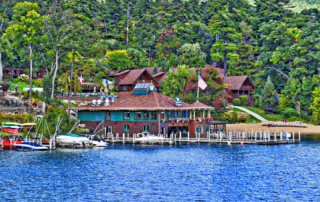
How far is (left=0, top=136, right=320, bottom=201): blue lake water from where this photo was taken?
126 feet

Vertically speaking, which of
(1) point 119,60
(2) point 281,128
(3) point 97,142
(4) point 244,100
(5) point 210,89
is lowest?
(3) point 97,142

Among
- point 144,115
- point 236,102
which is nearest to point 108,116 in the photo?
point 144,115

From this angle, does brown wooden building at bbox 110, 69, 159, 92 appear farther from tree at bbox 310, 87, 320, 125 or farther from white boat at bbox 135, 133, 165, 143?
tree at bbox 310, 87, 320, 125

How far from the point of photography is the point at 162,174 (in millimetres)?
→ 47438

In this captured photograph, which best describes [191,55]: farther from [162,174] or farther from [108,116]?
[162,174]

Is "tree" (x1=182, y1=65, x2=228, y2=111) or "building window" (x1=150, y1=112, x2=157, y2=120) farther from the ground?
"tree" (x1=182, y1=65, x2=228, y2=111)

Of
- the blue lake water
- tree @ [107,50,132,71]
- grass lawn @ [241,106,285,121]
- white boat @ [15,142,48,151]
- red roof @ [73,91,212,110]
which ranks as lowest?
the blue lake water

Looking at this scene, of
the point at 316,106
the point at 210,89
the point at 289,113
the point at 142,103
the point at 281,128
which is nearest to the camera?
the point at 142,103

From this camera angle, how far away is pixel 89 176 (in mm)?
46406

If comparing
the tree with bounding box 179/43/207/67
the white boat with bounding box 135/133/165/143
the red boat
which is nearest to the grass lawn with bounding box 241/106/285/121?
the tree with bounding box 179/43/207/67

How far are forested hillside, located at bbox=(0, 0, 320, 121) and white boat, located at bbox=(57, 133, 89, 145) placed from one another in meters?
17.6

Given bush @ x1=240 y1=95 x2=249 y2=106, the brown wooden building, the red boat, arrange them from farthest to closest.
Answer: bush @ x1=240 y1=95 x2=249 y2=106 → the brown wooden building → the red boat

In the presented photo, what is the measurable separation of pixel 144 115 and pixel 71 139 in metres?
13.6

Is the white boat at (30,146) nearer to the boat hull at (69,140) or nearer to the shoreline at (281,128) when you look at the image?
the boat hull at (69,140)
